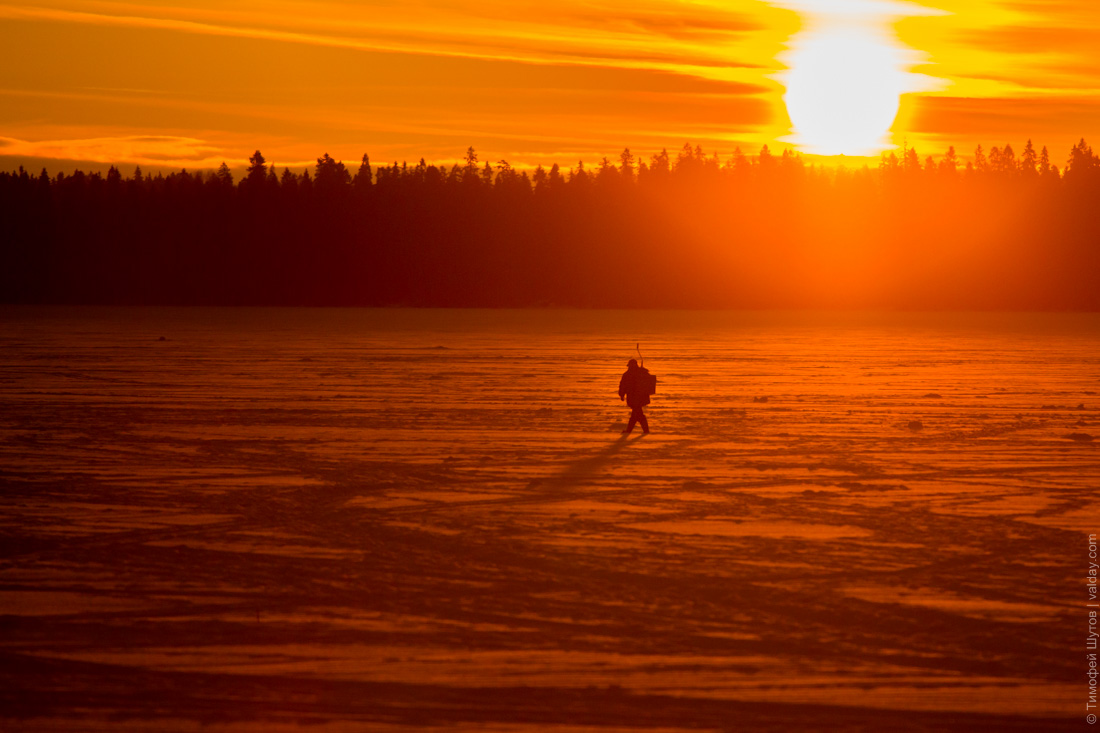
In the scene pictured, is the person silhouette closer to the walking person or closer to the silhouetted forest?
the walking person

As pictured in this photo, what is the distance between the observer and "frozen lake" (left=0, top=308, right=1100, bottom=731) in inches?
258

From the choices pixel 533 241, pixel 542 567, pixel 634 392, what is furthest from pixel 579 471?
pixel 533 241

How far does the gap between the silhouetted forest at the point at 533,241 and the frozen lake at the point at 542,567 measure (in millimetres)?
124556

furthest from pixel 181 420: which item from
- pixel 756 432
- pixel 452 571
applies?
pixel 452 571

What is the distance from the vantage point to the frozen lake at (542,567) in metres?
6.55

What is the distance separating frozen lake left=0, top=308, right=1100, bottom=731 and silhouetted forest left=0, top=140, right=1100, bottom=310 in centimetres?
12456

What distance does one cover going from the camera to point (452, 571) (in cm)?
917

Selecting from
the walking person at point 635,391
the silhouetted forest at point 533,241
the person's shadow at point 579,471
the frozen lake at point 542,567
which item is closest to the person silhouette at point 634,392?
the walking person at point 635,391

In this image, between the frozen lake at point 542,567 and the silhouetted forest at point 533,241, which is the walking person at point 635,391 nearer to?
the frozen lake at point 542,567

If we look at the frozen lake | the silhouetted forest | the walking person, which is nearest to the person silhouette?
the walking person

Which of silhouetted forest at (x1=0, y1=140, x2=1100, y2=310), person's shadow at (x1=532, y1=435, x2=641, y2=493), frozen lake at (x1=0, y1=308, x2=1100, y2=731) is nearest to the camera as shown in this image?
frozen lake at (x1=0, y1=308, x2=1100, y2=731)

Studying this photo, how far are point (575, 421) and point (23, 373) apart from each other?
15113 millimetres

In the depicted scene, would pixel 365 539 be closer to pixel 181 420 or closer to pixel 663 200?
pixel 181 420

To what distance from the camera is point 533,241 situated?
504 ft
